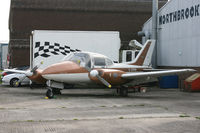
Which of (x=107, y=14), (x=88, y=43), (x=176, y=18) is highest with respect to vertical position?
(x=107, y=14)

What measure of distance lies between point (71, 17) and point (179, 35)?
1544 cm

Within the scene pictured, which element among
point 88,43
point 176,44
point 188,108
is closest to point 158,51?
point 176,44

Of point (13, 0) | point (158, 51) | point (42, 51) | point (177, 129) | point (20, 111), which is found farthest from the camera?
point (13, 0)

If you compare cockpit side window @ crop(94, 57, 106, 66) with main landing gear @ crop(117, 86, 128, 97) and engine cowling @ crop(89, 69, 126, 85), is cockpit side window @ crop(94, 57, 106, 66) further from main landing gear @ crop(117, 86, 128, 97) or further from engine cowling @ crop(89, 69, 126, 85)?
main landing gear @ crop(117, 86, 128, 97)

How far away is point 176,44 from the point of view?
23609mm

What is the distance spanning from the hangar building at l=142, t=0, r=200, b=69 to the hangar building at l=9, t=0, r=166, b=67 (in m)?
9.30

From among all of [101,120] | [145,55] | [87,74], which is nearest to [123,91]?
[87,74]

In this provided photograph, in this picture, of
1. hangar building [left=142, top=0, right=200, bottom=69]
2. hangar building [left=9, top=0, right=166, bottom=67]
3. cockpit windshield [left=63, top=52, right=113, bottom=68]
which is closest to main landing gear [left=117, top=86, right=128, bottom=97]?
cockpit windshield [left=63, top=52, right=113, bottom=68]

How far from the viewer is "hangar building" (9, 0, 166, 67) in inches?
1320

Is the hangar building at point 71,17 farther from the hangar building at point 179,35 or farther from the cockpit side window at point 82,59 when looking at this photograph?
the cockpit side window at point 82,59

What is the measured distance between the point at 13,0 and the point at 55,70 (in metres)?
21.0

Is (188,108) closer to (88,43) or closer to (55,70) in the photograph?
(55,70)

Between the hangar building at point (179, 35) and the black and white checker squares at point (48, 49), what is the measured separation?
26.9 ft

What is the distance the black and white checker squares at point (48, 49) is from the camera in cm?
2034
